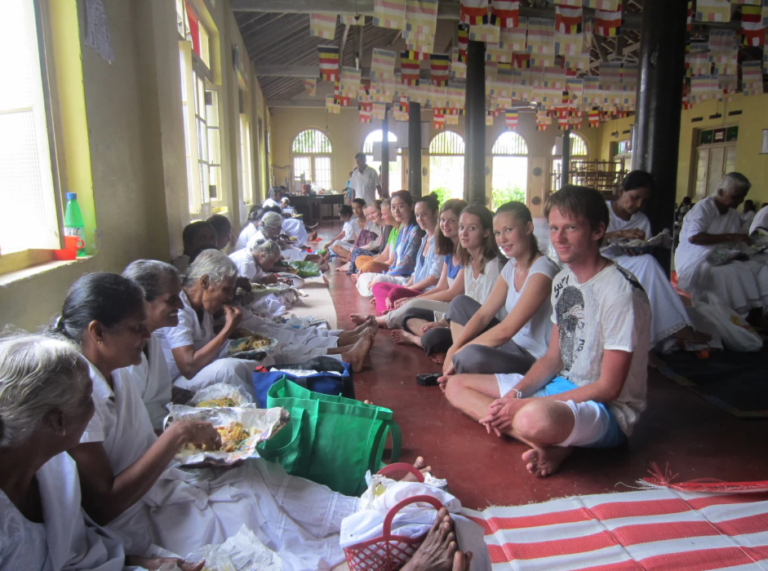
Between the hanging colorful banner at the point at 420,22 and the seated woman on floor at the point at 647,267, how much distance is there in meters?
2.98

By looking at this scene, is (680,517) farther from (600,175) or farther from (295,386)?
(600,175)

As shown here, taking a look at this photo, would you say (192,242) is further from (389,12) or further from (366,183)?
(366,183)

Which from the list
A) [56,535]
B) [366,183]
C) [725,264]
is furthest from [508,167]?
[56,535]

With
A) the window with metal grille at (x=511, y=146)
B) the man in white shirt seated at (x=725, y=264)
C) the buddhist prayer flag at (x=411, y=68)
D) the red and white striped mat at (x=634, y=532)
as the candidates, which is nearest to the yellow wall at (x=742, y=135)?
the window with metal grille at (x=511, y=146)

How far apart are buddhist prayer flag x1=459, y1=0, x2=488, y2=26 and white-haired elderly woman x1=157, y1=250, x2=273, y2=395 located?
461cm

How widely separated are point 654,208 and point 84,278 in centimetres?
411

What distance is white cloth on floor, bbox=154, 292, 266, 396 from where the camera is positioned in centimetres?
248

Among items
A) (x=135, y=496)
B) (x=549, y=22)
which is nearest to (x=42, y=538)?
(x=135, y=496)

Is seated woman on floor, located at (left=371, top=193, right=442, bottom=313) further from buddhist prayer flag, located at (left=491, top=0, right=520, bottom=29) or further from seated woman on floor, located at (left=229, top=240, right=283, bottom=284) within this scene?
buddhist prayer flag, located at (left=491, top=0, right=520, bottom=29)

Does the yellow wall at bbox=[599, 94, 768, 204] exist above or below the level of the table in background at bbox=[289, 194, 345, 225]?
above

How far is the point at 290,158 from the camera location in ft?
63.8

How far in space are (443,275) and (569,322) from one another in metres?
2.04

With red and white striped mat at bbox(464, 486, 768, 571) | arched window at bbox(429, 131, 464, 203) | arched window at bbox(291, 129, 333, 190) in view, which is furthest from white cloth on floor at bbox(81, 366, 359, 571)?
arched window at bbox(429, 131, 464, 203)

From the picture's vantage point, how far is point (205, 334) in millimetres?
2732
